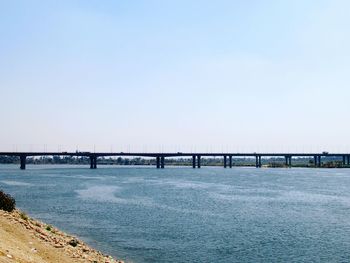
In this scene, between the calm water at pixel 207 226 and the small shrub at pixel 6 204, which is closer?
the calm water at pixel 207 226

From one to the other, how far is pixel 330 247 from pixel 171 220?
72.7 ft

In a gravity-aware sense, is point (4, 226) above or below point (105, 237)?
above

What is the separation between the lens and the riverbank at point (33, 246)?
24.7 metres

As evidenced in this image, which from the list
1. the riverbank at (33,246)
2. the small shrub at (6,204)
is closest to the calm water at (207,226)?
the riverbank at (33,246)

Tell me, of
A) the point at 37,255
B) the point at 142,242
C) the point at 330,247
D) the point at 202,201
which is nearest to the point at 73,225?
the point at 142,242

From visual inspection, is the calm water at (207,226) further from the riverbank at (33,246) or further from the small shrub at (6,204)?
the small shrub at (6,204)

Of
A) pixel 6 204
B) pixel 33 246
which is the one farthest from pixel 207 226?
pixel 33 246

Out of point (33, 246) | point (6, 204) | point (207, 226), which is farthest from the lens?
point (207, 226)

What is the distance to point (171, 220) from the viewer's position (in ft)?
189

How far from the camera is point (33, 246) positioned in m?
29.6

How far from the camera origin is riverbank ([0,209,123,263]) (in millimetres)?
24656

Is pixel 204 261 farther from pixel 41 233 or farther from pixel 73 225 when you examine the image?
pixel 73 225

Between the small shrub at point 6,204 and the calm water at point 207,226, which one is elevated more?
the small shrub at point 6,204

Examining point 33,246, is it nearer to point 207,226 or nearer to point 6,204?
point 6,204
